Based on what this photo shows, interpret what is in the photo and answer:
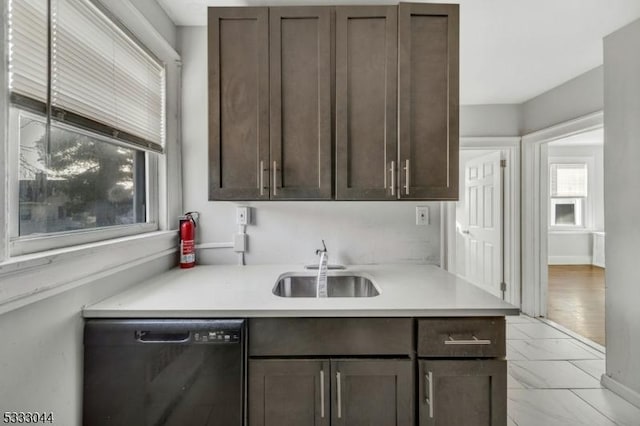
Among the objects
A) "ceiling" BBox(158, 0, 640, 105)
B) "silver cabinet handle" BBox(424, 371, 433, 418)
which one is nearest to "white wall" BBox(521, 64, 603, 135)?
"ceiling" BBox(158, 0, 640, 105)

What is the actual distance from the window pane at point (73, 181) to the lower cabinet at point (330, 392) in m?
0.89

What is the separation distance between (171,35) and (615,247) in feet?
10.4

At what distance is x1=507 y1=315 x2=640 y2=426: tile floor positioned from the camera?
1.88 m

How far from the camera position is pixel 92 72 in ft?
4.11

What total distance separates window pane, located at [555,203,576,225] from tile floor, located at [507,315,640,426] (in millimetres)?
4095

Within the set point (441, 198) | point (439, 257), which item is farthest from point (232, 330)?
point (439, 257)

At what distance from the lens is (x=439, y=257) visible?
6.32 ft

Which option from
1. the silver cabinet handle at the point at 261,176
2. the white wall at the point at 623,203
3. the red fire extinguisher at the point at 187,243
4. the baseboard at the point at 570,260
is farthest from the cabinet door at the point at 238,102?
the baseboard at the point at 570,260

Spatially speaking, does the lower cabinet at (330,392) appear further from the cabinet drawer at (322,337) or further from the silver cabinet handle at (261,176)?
the silver cabinet handle at (261,176)

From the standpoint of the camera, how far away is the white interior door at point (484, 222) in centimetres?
362

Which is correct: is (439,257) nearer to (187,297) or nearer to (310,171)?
(310,171)

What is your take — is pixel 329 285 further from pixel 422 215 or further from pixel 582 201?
pixel 582 201

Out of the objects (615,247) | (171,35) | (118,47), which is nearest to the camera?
(118,47)

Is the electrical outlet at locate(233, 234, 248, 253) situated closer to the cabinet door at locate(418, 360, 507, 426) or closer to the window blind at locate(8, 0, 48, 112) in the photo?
the window blind at locate(8, 0, 48, 112)
